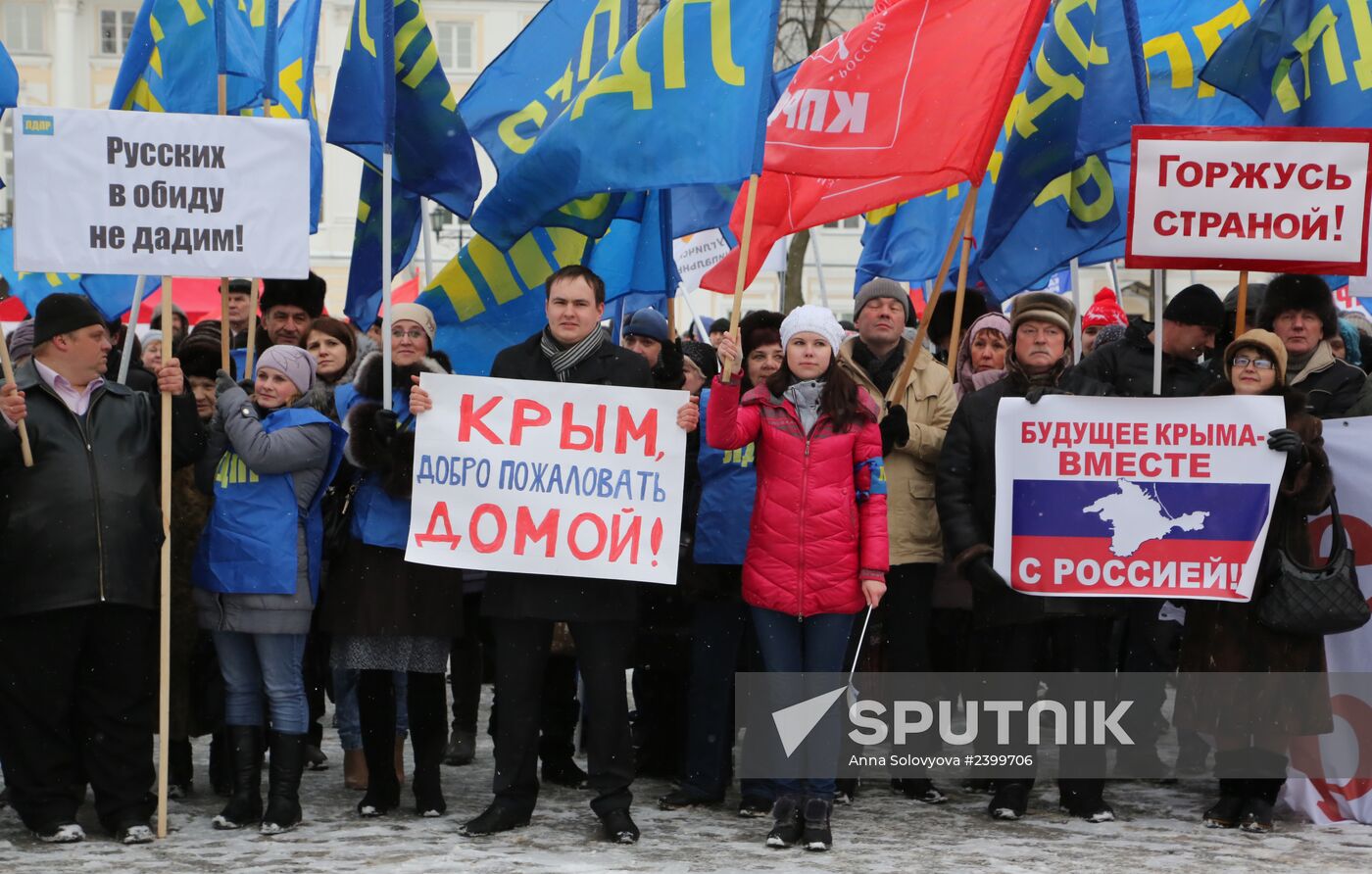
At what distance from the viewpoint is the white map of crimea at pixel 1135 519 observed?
7.03 meters

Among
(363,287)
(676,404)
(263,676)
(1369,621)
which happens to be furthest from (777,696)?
(363,287)

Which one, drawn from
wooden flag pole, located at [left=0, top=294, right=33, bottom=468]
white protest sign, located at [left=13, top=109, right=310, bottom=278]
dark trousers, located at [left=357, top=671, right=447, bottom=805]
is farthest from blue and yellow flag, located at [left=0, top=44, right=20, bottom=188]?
dark trousers, located at [left=357, top=671, right=447, bottom=805]

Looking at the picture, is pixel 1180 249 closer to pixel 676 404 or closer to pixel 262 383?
pixel 676 404

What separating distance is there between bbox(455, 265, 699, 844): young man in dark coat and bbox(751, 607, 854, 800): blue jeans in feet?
1.77

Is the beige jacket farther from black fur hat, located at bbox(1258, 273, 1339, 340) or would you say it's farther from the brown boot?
the brown boot

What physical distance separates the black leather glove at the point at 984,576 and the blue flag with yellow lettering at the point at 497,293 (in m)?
2.26

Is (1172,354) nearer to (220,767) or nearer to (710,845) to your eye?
(710,845)

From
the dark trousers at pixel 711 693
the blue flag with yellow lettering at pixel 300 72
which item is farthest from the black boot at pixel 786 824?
the blue flag with yellow lettering at pixel 300 72

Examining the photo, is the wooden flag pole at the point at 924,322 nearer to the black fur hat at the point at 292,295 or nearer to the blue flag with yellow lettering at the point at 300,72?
the black fur hat at the point at 292,295

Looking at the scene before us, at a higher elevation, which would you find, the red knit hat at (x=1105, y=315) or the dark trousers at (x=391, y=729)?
the red knit hat at (x=1105, y=315)

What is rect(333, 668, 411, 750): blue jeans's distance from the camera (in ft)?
24.8

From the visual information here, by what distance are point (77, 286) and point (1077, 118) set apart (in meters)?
6.59

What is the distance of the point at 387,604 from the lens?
6.93 m

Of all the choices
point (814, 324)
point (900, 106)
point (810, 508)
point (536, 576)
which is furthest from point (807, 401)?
point (900, 106)
